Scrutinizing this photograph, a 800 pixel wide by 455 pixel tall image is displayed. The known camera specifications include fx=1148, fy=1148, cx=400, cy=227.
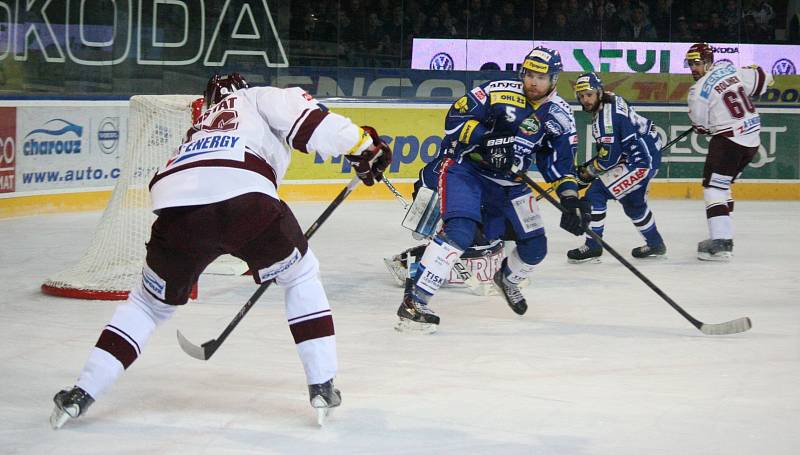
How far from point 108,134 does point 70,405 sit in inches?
235

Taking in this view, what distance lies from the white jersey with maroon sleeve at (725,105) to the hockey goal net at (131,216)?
3.36m

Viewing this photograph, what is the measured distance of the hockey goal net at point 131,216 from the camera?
5.60m

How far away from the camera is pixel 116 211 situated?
5805 mm

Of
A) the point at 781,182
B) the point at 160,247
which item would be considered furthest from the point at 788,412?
the point at 781,182

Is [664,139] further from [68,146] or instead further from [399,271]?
[68,146]

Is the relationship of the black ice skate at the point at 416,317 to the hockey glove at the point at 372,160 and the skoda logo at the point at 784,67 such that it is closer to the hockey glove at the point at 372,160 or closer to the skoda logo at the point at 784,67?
the hockey glove at the point at 372,160

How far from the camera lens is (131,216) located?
19.1 ft

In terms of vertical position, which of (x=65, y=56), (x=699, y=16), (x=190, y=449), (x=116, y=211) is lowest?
(x=190, y=449)

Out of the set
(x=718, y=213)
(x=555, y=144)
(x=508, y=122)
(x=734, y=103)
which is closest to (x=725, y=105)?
(x=734, y=103)

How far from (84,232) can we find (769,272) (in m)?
4.49

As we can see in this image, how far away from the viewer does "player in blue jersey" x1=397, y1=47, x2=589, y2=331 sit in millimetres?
4895

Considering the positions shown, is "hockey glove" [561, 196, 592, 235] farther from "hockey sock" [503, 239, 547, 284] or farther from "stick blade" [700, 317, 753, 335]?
"stick blade" [700, 317, 753, 335]

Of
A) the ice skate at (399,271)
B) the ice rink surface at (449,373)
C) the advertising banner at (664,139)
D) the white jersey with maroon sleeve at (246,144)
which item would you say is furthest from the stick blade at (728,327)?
the advertising banner at (664,139)

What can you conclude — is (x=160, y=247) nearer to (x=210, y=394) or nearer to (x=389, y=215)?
(x=210, y=394)
